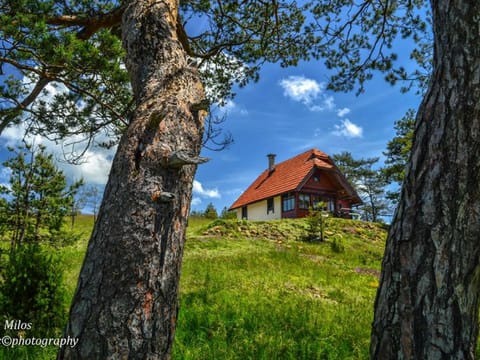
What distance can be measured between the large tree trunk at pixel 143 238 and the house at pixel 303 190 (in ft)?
80.4

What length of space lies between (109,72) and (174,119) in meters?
2.24

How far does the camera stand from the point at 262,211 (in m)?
32.3

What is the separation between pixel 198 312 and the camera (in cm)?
470

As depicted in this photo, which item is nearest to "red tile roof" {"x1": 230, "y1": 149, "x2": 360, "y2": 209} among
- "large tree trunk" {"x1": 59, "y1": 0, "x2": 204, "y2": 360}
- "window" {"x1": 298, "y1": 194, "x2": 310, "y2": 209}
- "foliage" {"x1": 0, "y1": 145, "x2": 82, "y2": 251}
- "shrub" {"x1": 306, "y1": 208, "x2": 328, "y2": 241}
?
"window" {"x1": 298, "y1": 194, "x2": 310, "y2": 209}

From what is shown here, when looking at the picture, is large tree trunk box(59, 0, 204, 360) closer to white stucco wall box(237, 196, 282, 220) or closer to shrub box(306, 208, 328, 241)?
shrub box(306, 208, 328, 241)

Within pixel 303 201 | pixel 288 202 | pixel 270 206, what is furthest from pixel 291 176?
pixel 270 206

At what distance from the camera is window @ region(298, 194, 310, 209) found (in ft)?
91.5

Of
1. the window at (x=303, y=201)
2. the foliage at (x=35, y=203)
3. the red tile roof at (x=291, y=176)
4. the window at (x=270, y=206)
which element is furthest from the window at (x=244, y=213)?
the foliage at (x=35, y=203)

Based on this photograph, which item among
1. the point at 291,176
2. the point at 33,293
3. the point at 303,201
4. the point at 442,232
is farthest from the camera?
the point at 291,176

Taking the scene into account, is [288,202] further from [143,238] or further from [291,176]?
[143,238]

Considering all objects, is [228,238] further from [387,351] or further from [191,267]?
[387,351]

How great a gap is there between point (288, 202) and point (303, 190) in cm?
161

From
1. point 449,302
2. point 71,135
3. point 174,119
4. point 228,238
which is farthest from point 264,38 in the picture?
point 228,238

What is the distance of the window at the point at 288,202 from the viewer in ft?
92.0
